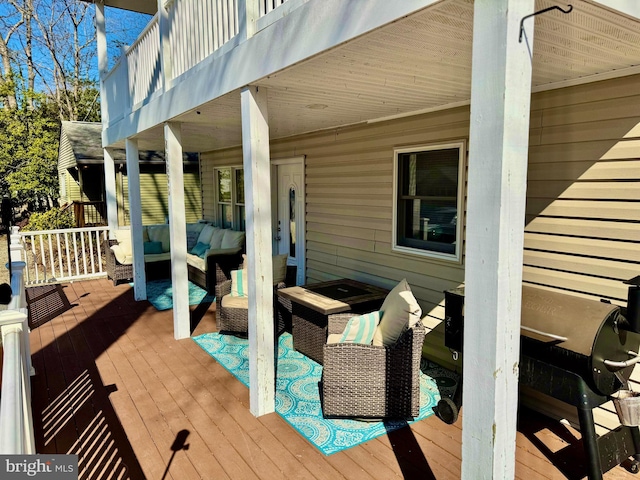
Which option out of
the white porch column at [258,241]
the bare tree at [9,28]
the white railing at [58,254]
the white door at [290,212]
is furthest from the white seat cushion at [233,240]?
the bare tree at [9,28]

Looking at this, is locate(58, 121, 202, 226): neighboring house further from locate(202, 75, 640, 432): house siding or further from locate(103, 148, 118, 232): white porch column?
locate(202, 75, 640, 432): house siding

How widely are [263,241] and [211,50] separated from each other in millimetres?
1884

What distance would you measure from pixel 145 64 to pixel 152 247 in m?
3.71

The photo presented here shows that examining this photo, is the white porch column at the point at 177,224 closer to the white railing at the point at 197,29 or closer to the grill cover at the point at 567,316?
the white railing at the point at 197,29

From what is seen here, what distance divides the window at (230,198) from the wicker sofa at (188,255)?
1.63 feet

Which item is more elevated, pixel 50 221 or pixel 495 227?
pixel 495 227

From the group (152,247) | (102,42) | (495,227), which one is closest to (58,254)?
(152,247)

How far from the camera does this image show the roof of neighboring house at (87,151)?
33.6ft

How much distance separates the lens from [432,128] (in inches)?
162

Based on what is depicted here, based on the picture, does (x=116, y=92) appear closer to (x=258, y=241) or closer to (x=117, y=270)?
(x=117, y=270)

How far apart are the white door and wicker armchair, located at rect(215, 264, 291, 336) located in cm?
133

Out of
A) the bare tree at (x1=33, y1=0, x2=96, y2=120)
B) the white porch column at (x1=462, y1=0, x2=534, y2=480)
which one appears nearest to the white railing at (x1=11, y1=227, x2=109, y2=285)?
the white porch column at (x1=462, y1=0, x2=534, y2=480)

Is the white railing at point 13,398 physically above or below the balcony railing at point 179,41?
below

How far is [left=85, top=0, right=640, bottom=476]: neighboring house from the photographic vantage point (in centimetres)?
158
